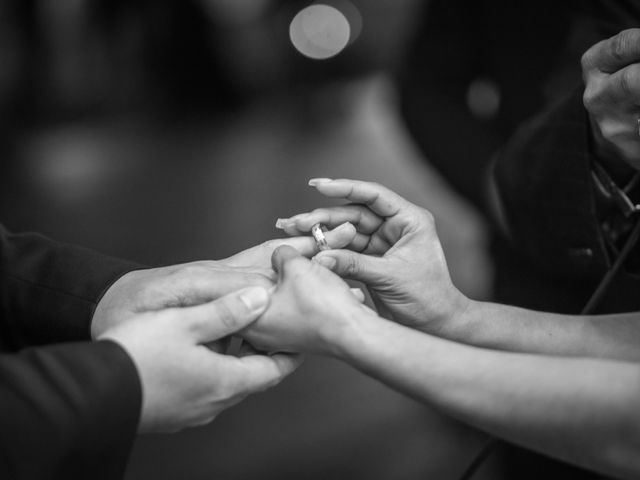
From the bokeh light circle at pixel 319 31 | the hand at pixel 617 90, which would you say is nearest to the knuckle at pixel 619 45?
the hand at pixel 617 90

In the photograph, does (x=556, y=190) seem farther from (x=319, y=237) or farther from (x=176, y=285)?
(x=176, y=285)

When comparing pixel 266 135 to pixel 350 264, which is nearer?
pixel 350 264

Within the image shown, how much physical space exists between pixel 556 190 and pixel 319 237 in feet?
1.27

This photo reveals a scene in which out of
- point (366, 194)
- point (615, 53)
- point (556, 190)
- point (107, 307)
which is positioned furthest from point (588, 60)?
point (107, 307)

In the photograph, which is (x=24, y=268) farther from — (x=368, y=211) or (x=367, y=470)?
(x=367, y=470)

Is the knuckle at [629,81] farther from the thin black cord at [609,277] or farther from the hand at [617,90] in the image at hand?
the thin black cord at [609,277]

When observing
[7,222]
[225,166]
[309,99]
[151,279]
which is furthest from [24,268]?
[309,99]

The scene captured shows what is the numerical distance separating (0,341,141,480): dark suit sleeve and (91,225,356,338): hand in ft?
0.66

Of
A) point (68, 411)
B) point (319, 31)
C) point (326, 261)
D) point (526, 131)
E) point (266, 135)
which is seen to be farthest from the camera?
point (319, 31)

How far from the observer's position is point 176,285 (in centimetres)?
108

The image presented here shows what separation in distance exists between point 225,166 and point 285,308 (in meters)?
2.73

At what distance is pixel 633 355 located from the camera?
1.06m

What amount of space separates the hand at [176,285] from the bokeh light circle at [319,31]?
366 cm

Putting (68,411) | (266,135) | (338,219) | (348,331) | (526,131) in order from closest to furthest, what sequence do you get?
(68,411), (348,331), (338,219), (526,131), (266,135)
